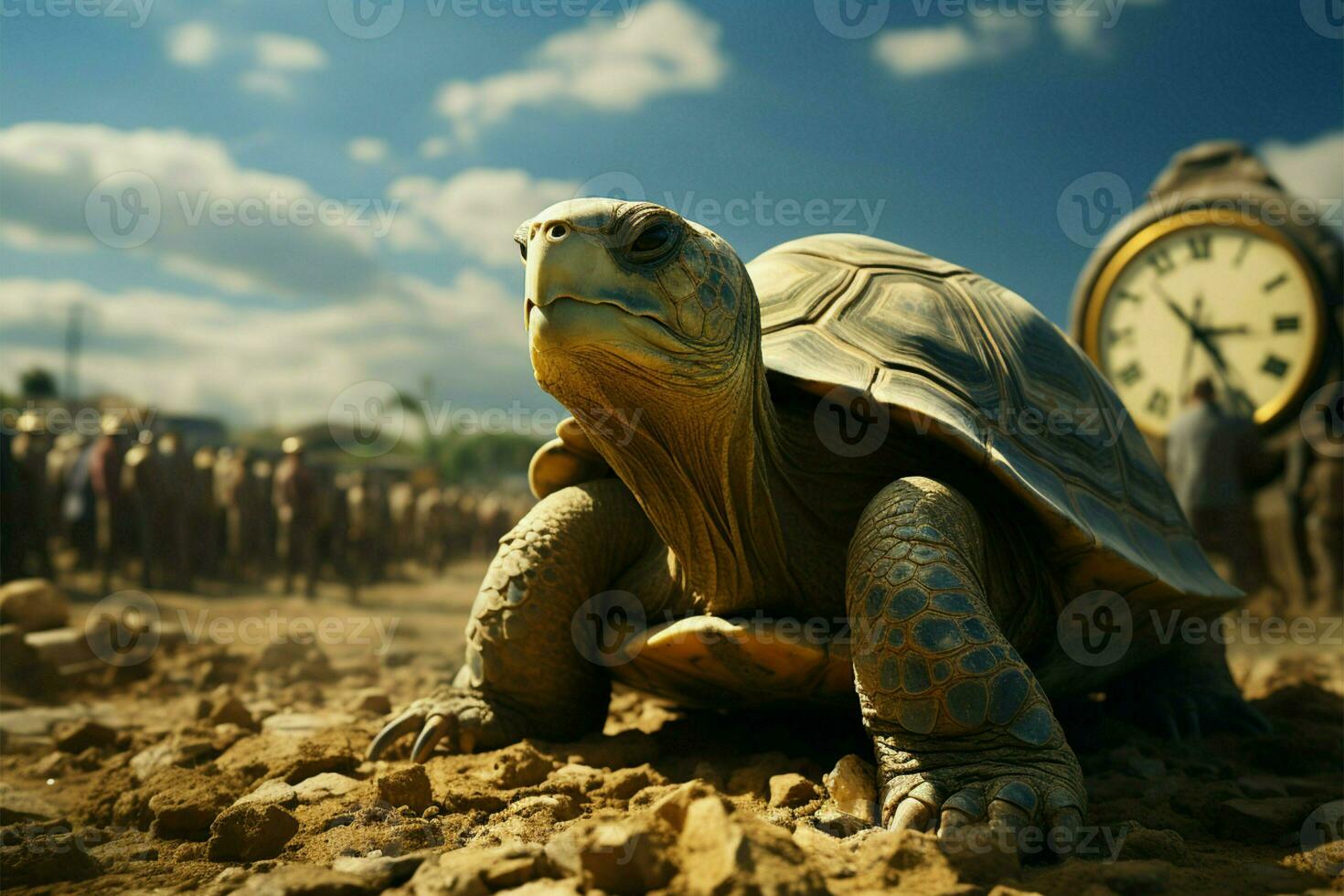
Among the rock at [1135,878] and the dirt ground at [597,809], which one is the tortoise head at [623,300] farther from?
the rock at [1135,878]

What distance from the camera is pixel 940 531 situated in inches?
87.9

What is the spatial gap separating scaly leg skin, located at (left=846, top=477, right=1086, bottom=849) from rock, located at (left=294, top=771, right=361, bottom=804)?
4.88ft

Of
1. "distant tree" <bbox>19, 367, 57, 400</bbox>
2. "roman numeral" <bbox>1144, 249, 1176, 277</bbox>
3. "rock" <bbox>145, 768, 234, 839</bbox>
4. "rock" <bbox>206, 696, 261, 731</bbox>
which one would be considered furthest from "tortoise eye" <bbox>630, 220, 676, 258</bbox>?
"distant tree" <bbox>19, 367, 57, 400</bbox>

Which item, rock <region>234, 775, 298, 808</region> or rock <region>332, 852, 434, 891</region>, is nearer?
rock <region>332, 852, 434, 891</region>

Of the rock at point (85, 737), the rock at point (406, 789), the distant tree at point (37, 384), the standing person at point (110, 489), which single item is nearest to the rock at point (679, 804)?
the rock at point (406, 789)

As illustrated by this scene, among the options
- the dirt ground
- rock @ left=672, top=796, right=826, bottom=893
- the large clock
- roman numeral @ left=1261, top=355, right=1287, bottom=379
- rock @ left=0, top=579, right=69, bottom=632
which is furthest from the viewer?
roman numeral @ left=1261, top=355, right=1287, bottom=379

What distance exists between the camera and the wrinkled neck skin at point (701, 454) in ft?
6.97

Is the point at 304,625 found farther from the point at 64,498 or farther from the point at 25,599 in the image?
the point at 64,498

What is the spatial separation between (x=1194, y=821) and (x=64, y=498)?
15219 millimetres

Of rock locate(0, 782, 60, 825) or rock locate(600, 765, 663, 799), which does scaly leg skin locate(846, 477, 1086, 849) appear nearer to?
rock locate(600, 765, 663, 799)

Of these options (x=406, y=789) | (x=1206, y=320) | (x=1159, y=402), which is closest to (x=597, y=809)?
(x=406, y=789)

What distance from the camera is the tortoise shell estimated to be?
2.61m

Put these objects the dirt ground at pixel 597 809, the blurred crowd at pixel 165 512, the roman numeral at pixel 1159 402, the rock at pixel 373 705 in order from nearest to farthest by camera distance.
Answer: the dirt ground at pixel 597 809 < the rock at pixel 373 705 < the roman numeral at pixel 1159 402 < the blurred crowd at pixel 165 512

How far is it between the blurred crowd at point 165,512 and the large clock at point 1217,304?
1079 cm
